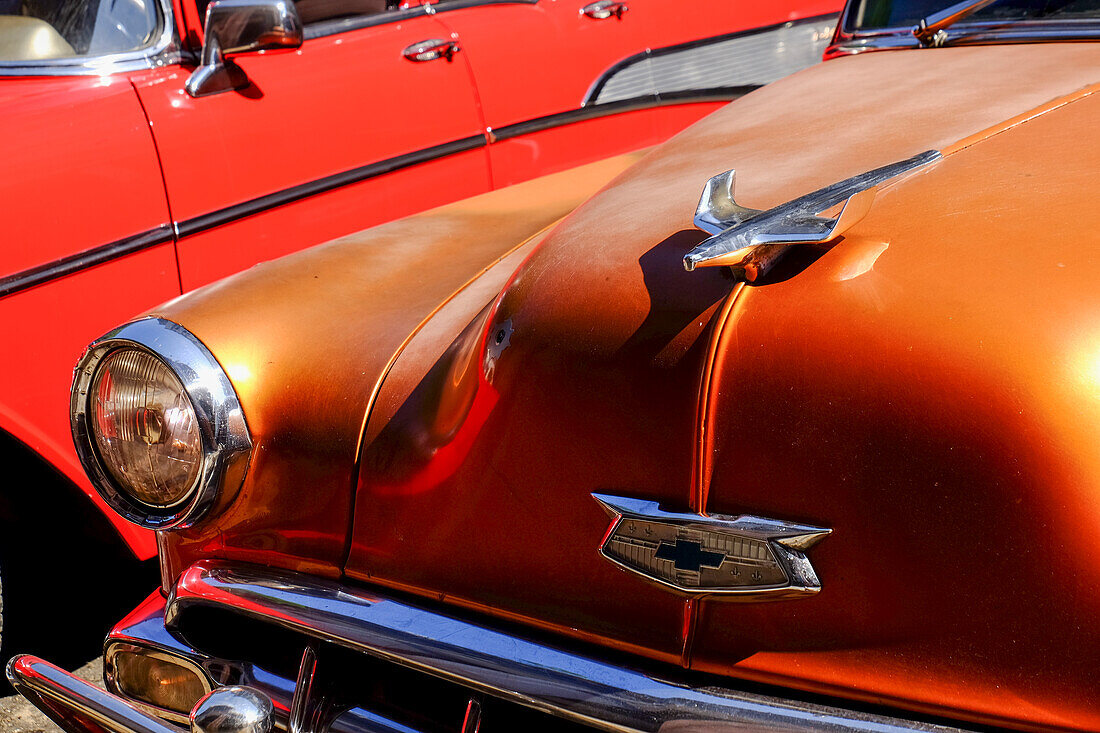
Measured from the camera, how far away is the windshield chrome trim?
181 centimetres

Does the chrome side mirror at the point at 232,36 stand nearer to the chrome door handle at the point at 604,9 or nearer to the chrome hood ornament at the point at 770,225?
the chrome door handle at the point at 604,9

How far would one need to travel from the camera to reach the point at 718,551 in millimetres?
1074

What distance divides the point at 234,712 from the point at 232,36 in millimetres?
1750

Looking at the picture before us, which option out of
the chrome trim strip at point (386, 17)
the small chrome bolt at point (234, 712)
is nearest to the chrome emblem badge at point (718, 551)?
the small chrome bolt at point (234, 712)

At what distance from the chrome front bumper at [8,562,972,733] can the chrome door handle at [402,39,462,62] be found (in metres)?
1.73

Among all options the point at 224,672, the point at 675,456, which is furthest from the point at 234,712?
the point at 675,456

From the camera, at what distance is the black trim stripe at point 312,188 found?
2.21 metres

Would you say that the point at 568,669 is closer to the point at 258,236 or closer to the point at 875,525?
the point at 875,525

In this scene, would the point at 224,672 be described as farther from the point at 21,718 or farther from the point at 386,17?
the point at 386,17

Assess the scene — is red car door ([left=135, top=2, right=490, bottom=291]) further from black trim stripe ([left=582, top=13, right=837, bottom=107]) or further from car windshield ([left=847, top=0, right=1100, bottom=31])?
car windshield ([left=847, top=0, right=1100, bottom=31])

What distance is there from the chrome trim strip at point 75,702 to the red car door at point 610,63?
1.82m

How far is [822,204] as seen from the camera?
118cm

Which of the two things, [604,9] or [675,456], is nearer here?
[675,456]

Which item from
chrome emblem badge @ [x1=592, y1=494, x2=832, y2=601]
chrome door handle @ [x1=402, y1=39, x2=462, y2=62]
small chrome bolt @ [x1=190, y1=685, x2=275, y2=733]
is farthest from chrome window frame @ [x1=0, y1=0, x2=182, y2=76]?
chrome emblem badge @ [x1=592, y1=494, x2=832, y2=601]
